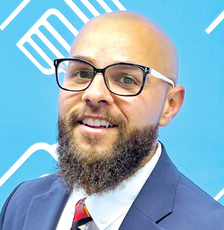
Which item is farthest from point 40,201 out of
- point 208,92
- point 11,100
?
point 208,92

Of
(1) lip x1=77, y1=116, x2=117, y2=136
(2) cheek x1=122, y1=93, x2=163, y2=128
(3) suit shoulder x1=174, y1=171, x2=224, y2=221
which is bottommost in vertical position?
(3) suit shoulder x1=174, y1=171, x2=224, y2=221

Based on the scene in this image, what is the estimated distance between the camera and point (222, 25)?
5.33ft

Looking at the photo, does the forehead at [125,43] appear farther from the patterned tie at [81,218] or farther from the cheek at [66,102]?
the patterned tie at [81,218]

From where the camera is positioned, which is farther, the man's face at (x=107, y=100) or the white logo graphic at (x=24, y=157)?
the white logo graphic at (x=24, y=157)

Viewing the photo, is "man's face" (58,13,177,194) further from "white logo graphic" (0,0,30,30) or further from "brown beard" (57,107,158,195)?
"white logo graphic" (0,0,30,30)

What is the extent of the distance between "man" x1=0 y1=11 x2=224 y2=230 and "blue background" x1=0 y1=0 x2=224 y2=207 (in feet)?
1.48

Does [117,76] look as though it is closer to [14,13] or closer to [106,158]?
[106,158]

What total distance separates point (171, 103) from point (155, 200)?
1.06 feet

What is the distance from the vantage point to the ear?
1.17 meters

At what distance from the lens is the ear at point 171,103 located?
3.85 feet

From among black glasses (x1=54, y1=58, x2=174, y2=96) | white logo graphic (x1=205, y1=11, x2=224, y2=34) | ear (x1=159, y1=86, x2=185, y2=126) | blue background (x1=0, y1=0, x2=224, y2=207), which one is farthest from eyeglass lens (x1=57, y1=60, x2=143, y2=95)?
white logo graphic (x1=205, y1=11, x2=224, y2=34)

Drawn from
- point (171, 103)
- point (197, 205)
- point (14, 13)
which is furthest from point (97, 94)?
point (14, 13)

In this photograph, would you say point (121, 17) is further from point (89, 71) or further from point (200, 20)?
point (200, 20)

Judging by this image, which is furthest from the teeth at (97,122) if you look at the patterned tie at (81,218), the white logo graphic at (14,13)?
the white logo graphic at (14,13)
